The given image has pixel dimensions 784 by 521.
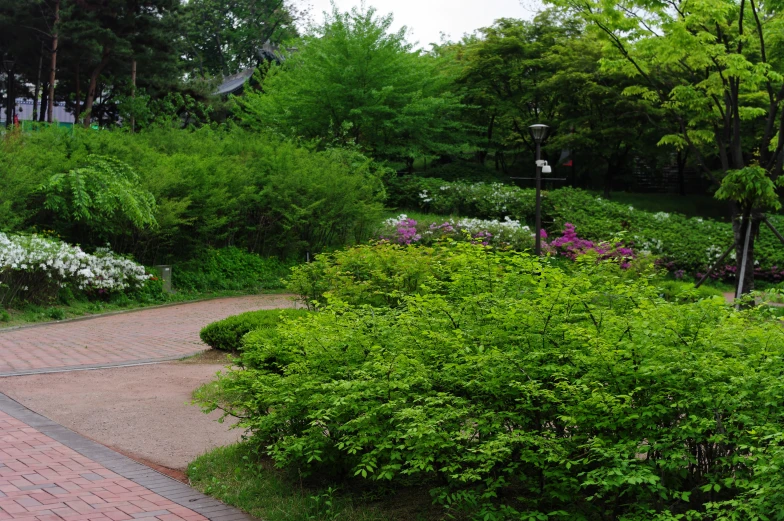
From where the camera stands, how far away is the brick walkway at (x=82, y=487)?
17.1ft

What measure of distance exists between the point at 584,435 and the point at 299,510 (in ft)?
6.21

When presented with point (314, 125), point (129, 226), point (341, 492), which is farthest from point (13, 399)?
point (314, 125)

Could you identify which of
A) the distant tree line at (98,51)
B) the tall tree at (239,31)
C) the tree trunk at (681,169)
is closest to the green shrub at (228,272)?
the distant tree line at (98,51)

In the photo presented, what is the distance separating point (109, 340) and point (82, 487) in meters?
7.32

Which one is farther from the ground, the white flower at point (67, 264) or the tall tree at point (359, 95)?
the tall tree at point (359, 95)

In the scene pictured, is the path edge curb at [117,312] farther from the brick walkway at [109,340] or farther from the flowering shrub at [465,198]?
the flowering shrub at [465,198]

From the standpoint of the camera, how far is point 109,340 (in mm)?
12664

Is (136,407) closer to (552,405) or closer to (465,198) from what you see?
(552,405)

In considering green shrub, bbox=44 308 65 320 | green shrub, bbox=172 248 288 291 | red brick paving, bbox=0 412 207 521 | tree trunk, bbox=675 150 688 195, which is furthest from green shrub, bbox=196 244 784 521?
tree trunk, bbox=675 150 688 195

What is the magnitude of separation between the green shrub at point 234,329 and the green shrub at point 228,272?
7651 mm

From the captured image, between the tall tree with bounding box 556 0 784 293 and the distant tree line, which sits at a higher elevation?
the distant tree line

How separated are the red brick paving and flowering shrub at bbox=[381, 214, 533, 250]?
52.7 feet

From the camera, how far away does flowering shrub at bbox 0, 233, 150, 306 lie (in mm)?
14398

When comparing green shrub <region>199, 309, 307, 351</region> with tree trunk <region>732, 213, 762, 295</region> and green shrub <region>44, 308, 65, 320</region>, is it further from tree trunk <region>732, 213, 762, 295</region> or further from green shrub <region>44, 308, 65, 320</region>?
tree trunk <region>732, 213, 762, 295</region>
